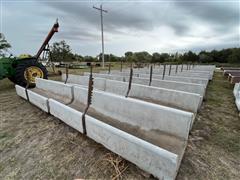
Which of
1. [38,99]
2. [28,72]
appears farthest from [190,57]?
[38,99]

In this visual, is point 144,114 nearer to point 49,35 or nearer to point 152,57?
point 49,35

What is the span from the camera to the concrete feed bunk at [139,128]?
56.5 inches

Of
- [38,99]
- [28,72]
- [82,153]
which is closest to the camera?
[82,153]

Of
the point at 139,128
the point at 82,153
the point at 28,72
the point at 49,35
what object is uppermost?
the point at 49,35

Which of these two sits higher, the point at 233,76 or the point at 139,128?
the point at 233,76

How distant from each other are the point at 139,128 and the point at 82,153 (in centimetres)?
96

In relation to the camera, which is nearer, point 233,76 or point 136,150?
point 136,150

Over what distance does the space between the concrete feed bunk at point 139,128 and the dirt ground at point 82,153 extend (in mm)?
163

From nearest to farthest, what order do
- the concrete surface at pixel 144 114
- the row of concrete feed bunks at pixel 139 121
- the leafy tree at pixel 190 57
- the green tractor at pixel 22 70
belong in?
the row of concrete feed bunks at pixel 139 121 → the concrete surface at pixel 144 114 → the green tractor at pixel 22 70 → the leafy tree at pixel 190 57

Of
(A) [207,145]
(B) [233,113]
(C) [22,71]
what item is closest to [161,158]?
(A) [207,145]

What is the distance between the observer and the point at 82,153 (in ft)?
6.32

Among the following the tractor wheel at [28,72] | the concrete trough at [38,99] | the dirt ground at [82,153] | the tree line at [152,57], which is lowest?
the dirt ground at [82,153]

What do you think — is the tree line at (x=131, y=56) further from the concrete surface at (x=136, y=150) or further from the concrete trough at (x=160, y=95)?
the concrete surface at (x=136, y=150)

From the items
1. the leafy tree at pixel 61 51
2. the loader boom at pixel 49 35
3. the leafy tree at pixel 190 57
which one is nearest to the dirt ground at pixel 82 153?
the loader boom at pixel 49 35
